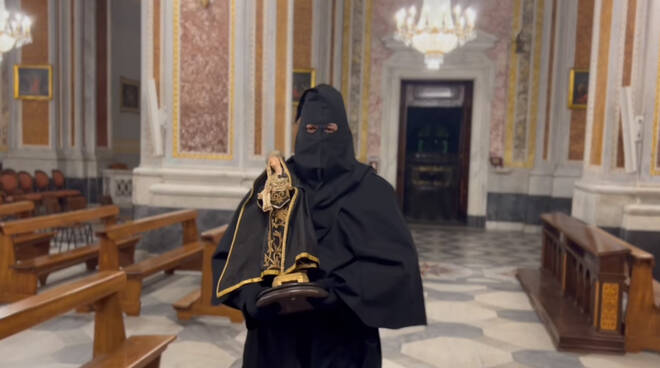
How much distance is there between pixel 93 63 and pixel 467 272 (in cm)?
931

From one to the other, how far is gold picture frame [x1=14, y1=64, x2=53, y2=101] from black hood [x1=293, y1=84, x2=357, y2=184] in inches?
415

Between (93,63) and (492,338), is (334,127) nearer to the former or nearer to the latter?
(492,338)

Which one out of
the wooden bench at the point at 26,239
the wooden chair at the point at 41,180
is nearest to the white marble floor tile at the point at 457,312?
the wooden bench at the point at 26,239

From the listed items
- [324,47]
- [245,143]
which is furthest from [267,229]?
[324,47]

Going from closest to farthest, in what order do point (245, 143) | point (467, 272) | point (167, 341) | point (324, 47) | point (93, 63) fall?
point (167, 341), point (245, 143), point (467, 272), point (324, 47), point (93, 63)

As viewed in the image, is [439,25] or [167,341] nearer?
[167,341]

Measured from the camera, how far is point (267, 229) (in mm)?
1951

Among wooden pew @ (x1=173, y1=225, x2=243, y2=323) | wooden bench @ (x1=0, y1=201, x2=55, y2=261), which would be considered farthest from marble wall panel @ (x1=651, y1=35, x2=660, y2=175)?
wooden bench @ (x1=0, y1=201, x2=55, y2=261)

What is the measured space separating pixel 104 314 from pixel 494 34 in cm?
979

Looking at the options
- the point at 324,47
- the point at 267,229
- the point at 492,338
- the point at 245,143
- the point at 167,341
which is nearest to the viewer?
the point at 267,229

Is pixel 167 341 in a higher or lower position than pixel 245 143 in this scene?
lower

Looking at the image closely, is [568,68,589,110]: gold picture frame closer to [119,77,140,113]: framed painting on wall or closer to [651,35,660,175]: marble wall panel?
[651,35,660,175]: marble wall panel

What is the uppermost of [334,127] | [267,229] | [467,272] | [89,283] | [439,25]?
[439,25]

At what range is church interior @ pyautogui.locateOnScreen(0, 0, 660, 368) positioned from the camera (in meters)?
4.03
